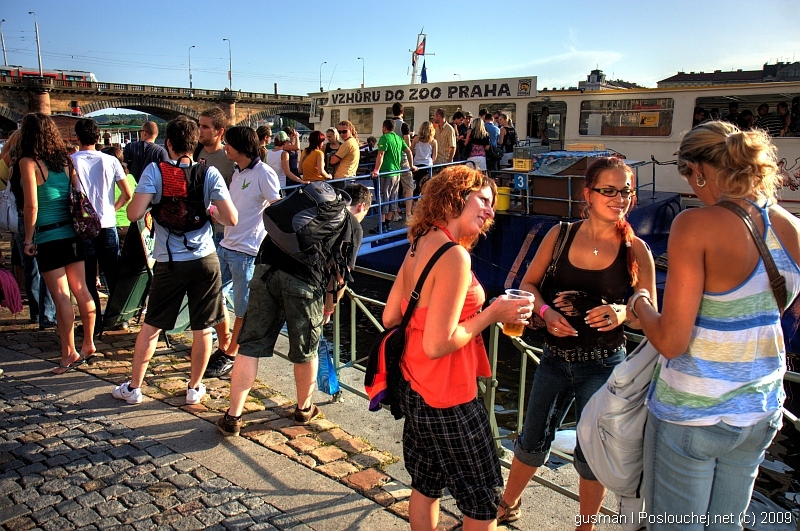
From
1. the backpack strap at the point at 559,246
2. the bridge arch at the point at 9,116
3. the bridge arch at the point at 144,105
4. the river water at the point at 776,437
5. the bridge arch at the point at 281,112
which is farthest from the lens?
the bridge arch at the point at 281,112

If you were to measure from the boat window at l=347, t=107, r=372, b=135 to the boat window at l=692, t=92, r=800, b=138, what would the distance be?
1014cm

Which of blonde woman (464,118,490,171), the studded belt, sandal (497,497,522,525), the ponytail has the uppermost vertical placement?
blonde woman (464,118,490,171)

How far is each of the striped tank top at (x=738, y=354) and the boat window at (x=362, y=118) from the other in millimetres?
18595

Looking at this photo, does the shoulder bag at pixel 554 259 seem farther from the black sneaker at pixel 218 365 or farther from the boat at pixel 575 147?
the boat at pixel 575 147

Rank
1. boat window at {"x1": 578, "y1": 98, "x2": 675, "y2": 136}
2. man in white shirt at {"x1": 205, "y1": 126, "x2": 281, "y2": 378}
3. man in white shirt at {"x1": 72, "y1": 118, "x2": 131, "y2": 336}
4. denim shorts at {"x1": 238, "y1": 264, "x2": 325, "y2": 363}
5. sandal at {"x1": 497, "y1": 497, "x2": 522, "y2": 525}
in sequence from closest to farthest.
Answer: sandal at {"x1": 497, "y1": 497, "x2": 522, "y2": 525} → denim shorts at {"x1": 238, "y1": 264, "x2": 325, "y2": 363} → man in white shirt at {"x1": 205, "y1": 126, "x2": 281, "y2": 378} → man in white shirt at {"x1": 72, "y1": 118, "x2": 131, "y2": 336} → boat window at {"x1": 578, "y1": 98, "x2": 675, "y2": 136}

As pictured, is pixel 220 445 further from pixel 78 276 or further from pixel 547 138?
pixel 547 138

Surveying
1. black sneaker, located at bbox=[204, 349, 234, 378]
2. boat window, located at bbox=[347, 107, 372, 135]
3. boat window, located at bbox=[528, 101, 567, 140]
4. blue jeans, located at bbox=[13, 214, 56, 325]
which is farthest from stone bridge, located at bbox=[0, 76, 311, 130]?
black sneaker, located at bbox=[204, 349, 234, 378]

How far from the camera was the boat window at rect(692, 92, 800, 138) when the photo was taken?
1193 centimetres

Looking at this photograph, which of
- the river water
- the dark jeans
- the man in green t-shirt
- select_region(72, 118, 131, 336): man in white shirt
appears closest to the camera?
select_region(72, 118, 131, 336): man in white shirt

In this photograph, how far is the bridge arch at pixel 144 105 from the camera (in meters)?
67.1

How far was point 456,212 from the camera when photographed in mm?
2512

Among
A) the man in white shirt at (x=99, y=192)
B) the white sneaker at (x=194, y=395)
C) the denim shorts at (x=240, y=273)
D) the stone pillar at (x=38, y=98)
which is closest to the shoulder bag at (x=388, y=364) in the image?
the white sneaker at (x=194, y=395)

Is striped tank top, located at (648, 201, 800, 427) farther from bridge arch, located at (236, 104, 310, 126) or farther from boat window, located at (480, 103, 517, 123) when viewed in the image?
bridge arch, located at (236, 104, 310, 126)

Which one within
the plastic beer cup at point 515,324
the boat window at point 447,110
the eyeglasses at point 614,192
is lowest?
the plastic beer cup at point 515,324
